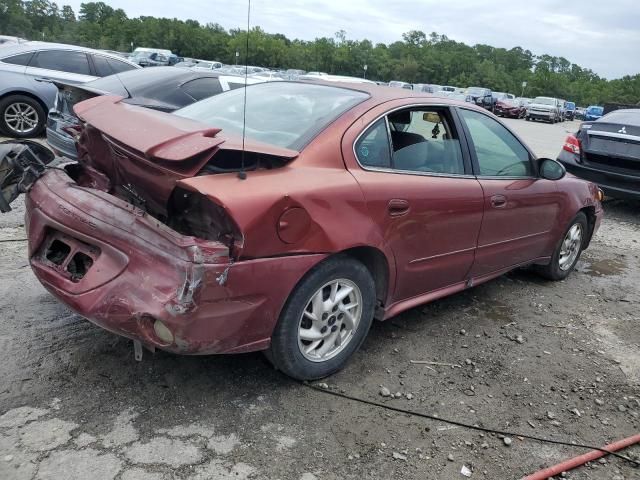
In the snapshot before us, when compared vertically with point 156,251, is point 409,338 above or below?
below

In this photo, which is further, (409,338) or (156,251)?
(409,338)

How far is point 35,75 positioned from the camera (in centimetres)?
927

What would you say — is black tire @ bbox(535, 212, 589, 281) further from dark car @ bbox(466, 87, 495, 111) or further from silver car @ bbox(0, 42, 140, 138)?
dark car @ bbox(466, 87, 495, 111)

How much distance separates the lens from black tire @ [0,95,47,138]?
9.01 metres

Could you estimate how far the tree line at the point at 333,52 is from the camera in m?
15.2

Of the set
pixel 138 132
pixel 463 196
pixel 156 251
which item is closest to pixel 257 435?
pixel 156 251

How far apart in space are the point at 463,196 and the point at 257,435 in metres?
1.96

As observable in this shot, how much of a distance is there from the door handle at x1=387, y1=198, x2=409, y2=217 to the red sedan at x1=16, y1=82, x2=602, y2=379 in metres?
0.01

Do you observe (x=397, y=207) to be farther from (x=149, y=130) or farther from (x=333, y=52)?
(x=333, y=52)

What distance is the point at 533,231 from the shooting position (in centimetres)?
444

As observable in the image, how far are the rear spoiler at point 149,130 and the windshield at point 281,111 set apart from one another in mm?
407

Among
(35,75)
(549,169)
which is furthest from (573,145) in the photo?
(35,75)

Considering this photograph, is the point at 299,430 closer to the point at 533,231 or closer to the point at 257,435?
the point at 257,435

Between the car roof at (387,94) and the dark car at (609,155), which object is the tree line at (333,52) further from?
the dark car at (609,155)
